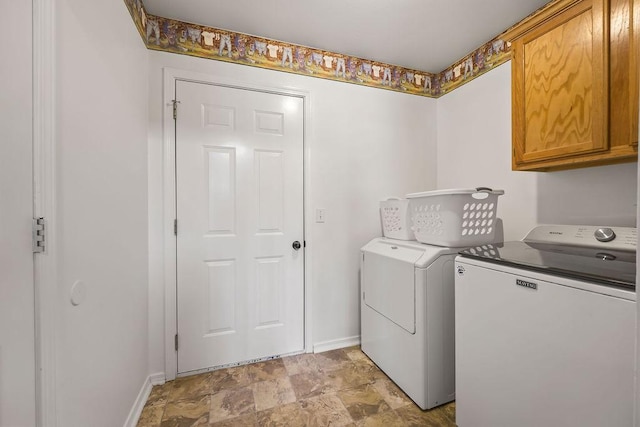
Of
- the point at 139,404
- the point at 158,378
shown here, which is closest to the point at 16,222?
the point at 139,404

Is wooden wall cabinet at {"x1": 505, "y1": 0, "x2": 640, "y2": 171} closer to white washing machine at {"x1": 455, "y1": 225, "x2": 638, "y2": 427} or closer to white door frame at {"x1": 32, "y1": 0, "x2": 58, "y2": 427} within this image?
white washing machine at {"x1": 455, "y1": 225, "x2": 638, "y2": 427}

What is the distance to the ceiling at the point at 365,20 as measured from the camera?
65.7 inches

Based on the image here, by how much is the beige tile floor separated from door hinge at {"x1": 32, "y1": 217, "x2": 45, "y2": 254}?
49.6 inches

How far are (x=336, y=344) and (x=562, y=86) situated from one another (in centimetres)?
225

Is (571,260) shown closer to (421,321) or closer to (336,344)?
(421,321)

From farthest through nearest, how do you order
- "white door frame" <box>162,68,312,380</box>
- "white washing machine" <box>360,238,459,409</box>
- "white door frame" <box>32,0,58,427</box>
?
"white door frame" <box>162,68,312,380</box> < "white washing machine" <box>360,238,459,409</box> < "white door frame" <box>32,0,58,427</box>

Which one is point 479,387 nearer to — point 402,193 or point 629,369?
point 629,369

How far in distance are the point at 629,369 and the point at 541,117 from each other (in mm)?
1211

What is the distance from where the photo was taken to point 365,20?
1.82 metres

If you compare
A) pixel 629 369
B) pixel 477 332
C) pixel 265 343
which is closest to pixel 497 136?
pixel 477 332

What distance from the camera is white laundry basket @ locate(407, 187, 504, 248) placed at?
155 cm

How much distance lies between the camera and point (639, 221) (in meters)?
0.40

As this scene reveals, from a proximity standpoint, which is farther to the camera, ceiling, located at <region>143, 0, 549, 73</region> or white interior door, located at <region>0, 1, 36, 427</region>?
ceiling, located at <region>143, 0, 549, 73</region>

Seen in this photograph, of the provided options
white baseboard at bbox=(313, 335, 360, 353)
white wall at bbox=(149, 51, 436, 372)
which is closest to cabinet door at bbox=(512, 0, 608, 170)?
white wall at bbox=(149, 51, 436, 372)
